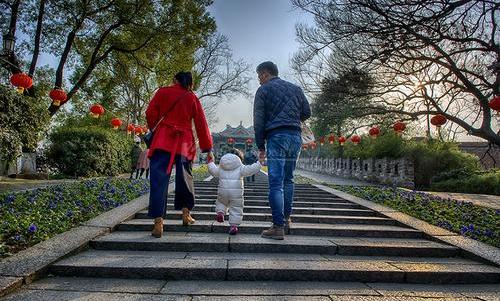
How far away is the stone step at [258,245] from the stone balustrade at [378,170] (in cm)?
1447

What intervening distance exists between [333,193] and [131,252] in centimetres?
616

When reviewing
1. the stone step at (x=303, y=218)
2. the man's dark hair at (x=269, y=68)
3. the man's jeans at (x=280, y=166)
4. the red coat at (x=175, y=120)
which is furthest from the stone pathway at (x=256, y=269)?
the man's dark hair at (x=269, y=68)

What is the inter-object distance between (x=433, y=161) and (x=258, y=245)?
666 inches

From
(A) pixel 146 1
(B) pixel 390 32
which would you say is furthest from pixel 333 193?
(A) pixel 146 1

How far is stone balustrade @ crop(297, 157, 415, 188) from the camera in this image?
17.9m

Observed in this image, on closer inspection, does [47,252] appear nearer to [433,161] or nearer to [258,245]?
[258,245]

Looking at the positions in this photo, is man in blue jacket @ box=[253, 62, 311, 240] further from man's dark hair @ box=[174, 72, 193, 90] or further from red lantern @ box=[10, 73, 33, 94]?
red lantern @ box=[10, 73, 33, 94]

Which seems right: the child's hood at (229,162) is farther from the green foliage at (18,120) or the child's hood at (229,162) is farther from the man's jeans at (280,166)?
the green foliage at (18,120)

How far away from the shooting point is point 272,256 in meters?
3.69

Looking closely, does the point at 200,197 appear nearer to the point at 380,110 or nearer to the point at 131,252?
the point at 131,252

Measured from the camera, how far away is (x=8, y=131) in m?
10.4

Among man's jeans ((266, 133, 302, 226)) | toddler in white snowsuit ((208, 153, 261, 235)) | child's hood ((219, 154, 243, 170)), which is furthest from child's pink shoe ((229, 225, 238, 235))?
child's hood ((219, 154, 243, 170))

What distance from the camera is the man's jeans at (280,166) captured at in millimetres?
4027

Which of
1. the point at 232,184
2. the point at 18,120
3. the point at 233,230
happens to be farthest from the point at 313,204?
the point at 18,120
